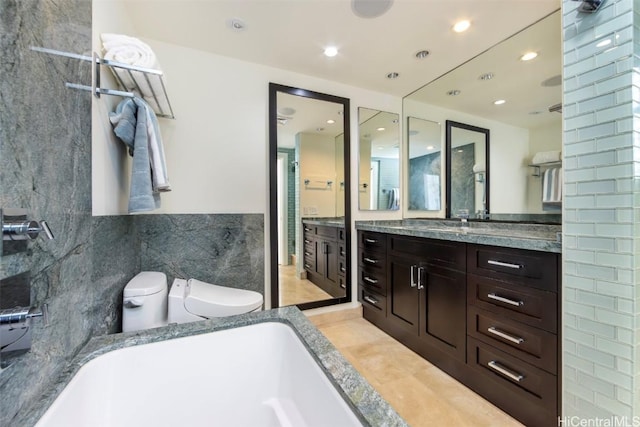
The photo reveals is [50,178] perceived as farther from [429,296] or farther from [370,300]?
[370,300]

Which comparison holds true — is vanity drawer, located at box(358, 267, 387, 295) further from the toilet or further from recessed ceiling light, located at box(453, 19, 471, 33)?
recessed ceiling light, located at box(453, 19, 471, 33)

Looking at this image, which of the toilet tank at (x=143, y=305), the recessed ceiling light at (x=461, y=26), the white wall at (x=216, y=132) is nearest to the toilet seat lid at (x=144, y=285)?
the toilet tank at (x=143, y=305)

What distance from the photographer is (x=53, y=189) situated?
80cm

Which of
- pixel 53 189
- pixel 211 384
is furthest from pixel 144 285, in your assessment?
pixel 53 189

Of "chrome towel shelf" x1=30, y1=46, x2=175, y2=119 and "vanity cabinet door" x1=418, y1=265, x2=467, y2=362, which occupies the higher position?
"chrome towel shelf" x1=30, y1=46, x2=175, y2=119

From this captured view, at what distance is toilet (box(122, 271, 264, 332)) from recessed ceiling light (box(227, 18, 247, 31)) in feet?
5.72

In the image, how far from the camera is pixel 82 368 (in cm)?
85

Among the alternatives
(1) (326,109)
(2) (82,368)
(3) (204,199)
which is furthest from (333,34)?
(2) (82,368)

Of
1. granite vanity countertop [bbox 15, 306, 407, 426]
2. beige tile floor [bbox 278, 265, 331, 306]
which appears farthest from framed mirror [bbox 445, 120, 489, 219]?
granite vanity countertop [bbox 15, 306, 407, 426]

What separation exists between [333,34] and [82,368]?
224 centimetres

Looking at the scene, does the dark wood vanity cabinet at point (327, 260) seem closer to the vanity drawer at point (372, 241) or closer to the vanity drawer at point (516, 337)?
the vanity drawer at point (372, 241)

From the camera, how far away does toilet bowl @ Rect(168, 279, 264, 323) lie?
1527 millimetres

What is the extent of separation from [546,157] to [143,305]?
102 inches

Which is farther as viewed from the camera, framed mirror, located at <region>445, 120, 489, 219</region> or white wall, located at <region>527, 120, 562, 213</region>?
framed mirror, located at <region>445, 120, 489, 219</region>
